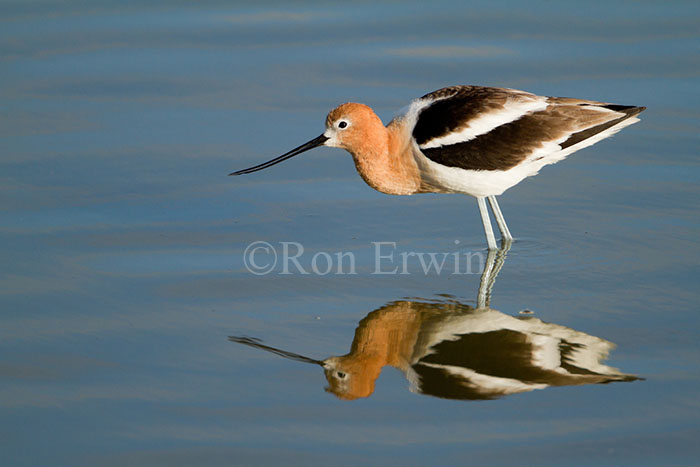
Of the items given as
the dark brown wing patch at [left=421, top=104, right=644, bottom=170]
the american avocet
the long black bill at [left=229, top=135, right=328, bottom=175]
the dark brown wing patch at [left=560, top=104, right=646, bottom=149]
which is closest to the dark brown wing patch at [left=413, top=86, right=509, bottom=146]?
the american avocet

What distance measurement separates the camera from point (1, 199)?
697 centimetres

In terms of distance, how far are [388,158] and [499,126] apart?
2.29ft

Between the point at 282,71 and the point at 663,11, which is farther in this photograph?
the point at 663,11

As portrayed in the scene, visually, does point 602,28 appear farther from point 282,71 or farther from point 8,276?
point 8,276

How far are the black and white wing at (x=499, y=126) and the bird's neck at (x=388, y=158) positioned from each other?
13 centimetres

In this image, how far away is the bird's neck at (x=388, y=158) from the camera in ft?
20.9

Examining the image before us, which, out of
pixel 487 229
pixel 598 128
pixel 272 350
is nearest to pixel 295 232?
pixel 487 229

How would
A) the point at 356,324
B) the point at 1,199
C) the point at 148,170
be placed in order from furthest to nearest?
the point at 148,170 → the point at 1,199 → the point at 356,324

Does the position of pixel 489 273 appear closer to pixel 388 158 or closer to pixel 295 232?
pixel 388 158

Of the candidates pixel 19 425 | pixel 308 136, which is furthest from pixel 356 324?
pixel 308 136

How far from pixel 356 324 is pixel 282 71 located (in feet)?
12.7

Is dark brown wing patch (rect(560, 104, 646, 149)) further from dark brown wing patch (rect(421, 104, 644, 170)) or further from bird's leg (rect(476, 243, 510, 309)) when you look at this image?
bird's leg (rect(476, 243, 510, 309))

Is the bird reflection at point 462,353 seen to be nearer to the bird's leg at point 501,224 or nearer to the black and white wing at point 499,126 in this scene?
the bird's leg at point 501,224

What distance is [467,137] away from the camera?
20.5 feet
